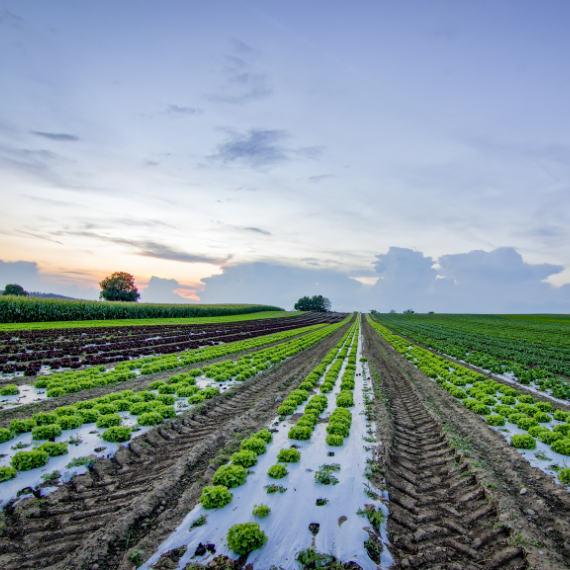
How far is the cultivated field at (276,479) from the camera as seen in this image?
17.9ft

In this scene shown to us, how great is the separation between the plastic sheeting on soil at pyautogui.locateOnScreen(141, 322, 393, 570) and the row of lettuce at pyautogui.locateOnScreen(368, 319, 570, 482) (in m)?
5.24

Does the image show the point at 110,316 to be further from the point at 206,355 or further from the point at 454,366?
the point at 454,366

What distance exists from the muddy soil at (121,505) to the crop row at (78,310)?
1886 inches

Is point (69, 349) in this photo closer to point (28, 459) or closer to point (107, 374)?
point (107, 374)

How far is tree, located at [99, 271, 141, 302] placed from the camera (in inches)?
3999

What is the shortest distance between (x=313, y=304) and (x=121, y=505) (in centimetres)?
16488

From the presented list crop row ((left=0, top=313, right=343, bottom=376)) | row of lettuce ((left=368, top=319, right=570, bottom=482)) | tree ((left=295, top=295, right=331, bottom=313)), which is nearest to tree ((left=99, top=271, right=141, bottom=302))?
crop row ((left=0, top=313, right=343, bottom=376))

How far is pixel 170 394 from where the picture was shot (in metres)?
13.8

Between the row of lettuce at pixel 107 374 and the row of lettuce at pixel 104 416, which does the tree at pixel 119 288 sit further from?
the row of lettuce at pixel 104 416

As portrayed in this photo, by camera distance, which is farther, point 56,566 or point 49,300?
point 49,300

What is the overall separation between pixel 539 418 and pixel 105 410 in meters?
16.1

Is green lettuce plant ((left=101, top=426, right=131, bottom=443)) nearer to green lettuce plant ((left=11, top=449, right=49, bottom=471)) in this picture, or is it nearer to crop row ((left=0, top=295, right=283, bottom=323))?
green lettuce plant ((left=11, top=449, right=49, bottom=471))

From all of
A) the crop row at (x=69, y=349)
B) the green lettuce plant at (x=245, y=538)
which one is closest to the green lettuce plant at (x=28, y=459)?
the green lettuce plant at (x=245, y=538)

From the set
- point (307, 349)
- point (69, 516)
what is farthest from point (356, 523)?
point (307, 349)
